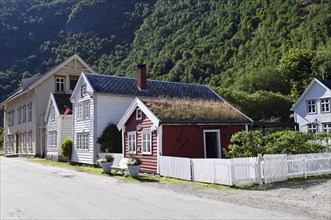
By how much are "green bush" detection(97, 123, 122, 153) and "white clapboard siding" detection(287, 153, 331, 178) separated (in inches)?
555

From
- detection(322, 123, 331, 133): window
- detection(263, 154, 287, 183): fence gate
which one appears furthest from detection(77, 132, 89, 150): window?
detection(322, 123, 331, 133): window

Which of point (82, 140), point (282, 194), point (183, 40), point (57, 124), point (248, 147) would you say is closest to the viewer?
point (282, 194)

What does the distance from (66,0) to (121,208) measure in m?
132

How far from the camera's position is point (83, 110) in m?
29.0

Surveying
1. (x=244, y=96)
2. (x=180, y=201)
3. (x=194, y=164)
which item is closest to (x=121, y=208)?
(x=180, y=201)

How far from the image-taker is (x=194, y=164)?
1677cm

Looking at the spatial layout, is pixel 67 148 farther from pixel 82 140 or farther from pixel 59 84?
pixel 59 84

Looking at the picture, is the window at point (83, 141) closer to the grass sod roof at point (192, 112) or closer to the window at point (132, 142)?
the window at point (132, 142)

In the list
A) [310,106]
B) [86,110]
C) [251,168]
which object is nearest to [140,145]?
[251,168]

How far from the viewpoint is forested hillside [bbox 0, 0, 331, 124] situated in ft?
245

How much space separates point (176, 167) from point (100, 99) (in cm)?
1110

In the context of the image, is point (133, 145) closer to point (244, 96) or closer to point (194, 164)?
point (194, 164)

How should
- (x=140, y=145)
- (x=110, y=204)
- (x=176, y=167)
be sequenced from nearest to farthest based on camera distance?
(x=110, y=204) < (x=176, y=167) < (x=140, y=145)

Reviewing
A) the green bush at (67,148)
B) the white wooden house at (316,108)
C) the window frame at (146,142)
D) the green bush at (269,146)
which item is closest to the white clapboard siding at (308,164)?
the green bush at (269,146)
